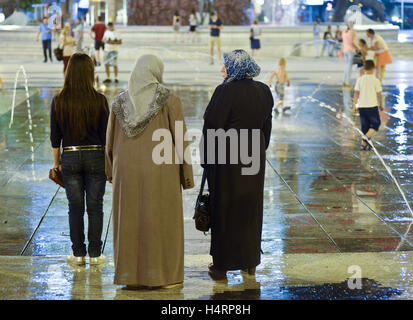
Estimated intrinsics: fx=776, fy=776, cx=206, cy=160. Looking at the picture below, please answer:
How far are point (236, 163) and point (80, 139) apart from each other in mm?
1257

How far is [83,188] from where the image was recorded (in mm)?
6242

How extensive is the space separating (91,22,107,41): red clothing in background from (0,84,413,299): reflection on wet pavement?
370 inches

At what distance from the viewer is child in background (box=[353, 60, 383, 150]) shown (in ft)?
39.0

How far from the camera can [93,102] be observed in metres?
6.02

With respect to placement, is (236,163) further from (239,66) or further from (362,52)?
(362,52)

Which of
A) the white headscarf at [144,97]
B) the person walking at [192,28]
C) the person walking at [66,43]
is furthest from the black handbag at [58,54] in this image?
the white headscarf at [144,97]

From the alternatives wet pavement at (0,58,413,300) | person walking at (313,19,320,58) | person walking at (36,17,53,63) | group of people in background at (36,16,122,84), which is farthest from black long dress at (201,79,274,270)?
person walking at (313,19,320,58)

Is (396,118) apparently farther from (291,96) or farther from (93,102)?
(93,102)

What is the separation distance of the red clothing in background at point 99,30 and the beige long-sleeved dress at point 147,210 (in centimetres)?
1857

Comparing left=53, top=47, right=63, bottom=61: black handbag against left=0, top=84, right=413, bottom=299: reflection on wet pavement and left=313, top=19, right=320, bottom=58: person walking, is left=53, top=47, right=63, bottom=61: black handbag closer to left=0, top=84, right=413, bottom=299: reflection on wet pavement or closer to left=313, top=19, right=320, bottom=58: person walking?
left=0, top=84, right=413, bottom=299: reflection on wet pavement

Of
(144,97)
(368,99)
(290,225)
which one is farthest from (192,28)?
(144,97)

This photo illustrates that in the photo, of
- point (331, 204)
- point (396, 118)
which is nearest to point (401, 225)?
point (331, 204)

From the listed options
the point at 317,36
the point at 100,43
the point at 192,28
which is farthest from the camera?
the point at 317,36
